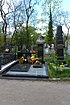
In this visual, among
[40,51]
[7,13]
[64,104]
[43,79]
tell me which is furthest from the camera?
[7,13]

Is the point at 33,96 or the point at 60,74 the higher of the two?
the point at 60,74

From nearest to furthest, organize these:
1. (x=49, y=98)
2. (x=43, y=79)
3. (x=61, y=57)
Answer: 1. (x=49, y=98)
2. (x=43, y=79)
3. (x=61, y=57)

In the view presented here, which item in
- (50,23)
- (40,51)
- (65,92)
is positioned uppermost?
(50,23)

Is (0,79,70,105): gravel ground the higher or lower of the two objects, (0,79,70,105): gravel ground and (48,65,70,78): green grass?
the lower

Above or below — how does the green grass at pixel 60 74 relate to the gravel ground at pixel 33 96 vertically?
above

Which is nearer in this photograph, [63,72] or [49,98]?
[49,98]

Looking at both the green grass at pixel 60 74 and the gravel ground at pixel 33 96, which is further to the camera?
the green grass at pixel 60 74

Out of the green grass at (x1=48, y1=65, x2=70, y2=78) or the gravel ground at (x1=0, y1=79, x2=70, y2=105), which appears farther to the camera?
the green grass at (x1=48, y1=65, x2=70, y2=78)

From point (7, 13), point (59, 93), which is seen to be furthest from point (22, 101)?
point (7, 13)

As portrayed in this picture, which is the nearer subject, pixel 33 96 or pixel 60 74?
pixel 33 96

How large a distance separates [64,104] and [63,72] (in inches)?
289

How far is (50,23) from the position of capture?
52.2 meters

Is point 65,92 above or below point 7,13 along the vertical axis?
below

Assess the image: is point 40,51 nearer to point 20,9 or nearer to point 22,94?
point 22,94
